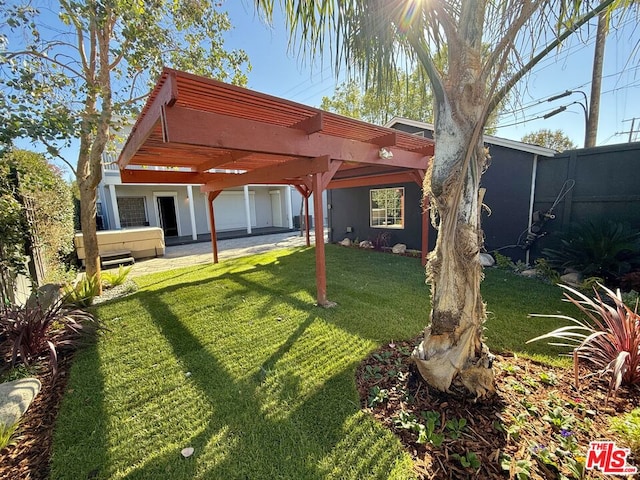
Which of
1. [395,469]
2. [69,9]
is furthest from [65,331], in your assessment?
[69,9]

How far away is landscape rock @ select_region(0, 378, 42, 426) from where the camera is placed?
2078mm

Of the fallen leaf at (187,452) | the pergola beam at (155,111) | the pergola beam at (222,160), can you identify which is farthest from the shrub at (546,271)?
the pergola beam at (155,111)

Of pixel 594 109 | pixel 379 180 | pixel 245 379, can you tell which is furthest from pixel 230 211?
pixel 594 109

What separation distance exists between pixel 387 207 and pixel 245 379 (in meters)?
7.69

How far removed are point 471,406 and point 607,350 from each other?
132 centimetres

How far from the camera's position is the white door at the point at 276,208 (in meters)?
17.0

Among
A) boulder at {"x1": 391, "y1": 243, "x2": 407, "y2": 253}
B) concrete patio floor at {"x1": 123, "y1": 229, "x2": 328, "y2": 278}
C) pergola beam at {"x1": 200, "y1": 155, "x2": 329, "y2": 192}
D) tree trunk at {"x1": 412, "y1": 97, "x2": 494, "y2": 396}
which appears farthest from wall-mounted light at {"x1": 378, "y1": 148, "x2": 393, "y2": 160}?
concrete patio floor at {"x1": 123, "y1": 229, "x2": 328, "y2": 278}

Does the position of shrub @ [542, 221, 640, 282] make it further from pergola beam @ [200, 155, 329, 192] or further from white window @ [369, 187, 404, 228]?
pergola beam @ [200, 155, 329, 192]

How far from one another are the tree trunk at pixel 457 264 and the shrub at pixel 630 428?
0.67 m

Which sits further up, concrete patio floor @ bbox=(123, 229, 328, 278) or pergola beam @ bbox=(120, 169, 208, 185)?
pergola beam @ bbox=(120, 169, 208, 185)

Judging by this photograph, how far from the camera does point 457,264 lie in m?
1.94

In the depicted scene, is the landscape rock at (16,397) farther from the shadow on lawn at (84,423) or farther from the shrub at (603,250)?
the shrub at (603,250)

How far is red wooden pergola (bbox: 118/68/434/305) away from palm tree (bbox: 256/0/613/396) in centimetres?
125

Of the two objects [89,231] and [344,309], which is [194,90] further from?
[89,231]
